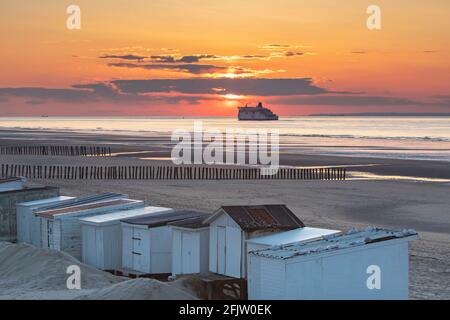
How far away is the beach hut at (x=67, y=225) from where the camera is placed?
980 inches

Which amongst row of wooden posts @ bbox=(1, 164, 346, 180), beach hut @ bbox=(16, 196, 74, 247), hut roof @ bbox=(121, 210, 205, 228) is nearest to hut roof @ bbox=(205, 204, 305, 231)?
hut roof @ bbox=(121, 210, 205, 228)

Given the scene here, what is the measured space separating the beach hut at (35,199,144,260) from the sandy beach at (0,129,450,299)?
37.3 feet

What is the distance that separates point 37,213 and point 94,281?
21.0 feet

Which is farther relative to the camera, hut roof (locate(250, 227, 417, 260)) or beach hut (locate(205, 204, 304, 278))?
beach hut (locate(205, 204, 304, 278))

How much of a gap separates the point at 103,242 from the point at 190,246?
4.40 metres

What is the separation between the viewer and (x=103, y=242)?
23.7 metres

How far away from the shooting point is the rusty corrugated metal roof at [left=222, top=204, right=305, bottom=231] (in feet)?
63.1

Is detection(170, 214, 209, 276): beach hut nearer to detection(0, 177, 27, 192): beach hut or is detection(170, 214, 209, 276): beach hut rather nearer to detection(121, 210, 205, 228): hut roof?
detection(121, 210, 205, 228): hut roof

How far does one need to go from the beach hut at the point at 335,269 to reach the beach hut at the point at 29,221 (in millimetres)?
11998

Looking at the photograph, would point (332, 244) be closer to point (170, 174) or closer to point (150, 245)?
point (150, 245)

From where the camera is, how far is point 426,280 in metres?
22.6

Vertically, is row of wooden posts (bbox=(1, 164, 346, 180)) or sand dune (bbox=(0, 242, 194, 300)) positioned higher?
sand dune (bbox=(0, 242, 194, 300))
